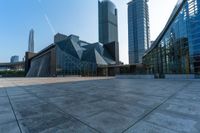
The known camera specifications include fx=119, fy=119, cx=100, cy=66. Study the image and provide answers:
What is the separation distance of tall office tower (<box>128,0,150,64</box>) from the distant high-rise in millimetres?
44866

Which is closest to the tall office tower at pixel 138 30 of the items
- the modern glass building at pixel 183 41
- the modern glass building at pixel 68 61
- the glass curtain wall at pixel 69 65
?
the modern glass building at pixel 68 61

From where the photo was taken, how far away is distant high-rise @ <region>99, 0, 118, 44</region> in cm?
13938

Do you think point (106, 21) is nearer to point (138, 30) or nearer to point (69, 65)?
point (138, 30)

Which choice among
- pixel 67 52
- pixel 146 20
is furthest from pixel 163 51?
pixel 146 20

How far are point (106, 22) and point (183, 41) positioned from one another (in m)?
128

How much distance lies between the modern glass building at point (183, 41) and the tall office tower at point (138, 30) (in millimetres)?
61297

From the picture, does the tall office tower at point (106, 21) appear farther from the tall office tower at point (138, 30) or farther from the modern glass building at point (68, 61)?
the modern glass building at point (68, 61)

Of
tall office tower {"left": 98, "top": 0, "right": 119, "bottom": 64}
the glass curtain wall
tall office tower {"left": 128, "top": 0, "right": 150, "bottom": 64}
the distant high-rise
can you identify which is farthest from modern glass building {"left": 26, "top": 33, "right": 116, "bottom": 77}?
the distant high-rise

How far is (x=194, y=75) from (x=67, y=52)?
145 ft

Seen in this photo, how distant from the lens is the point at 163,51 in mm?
29062

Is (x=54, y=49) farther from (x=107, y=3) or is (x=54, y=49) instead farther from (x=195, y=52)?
(x=107, y=3)

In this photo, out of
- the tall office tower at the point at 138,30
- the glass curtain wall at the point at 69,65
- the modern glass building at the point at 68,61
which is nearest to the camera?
the glass curtain wall at the point at 69,65

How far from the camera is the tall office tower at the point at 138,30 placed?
87.9 m

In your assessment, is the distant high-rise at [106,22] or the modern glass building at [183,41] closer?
the modern glass building at [183,41]
